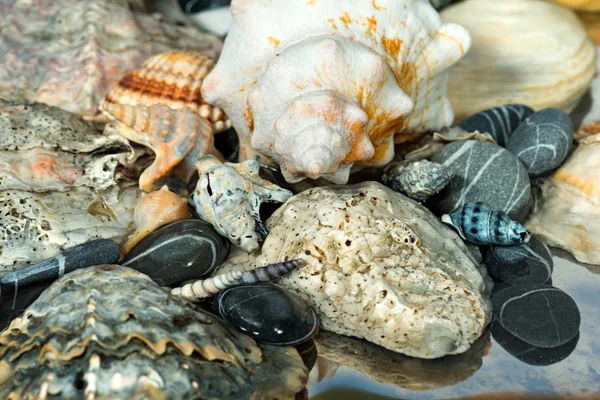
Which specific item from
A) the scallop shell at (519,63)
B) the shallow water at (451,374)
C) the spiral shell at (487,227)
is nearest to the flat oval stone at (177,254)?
the shallow water at (451,374)

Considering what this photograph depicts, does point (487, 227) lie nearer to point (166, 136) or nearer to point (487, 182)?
point (487, 182)

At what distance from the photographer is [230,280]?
1.84 m

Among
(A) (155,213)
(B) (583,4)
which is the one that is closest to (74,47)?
(A) (155,213)

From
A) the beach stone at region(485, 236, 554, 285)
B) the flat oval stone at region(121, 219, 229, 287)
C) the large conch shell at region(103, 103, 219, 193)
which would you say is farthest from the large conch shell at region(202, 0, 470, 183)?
the beach stone at region(485, 236, 554, 285)

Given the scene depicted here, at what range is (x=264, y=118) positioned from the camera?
209 cm

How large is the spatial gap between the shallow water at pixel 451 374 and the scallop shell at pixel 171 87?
1022mm

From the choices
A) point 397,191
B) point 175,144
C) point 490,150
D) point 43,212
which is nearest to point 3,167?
point 43,212

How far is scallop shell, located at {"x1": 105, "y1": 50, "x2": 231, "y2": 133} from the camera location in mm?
2475

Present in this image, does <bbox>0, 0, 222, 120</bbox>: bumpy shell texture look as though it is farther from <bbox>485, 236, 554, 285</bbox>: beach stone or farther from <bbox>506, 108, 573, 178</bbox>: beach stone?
<bbox>485, 236, 554, 285</bbox>: beach stone

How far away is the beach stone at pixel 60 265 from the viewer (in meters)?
1.90

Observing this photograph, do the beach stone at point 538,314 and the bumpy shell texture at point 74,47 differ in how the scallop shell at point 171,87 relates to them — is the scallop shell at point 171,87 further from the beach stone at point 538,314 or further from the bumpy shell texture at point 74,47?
the beach stone at point 538,314

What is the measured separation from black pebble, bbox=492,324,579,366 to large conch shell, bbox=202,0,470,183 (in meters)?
0.67

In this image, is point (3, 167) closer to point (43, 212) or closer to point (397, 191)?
point (43, 212)

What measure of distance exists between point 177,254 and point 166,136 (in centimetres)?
50
